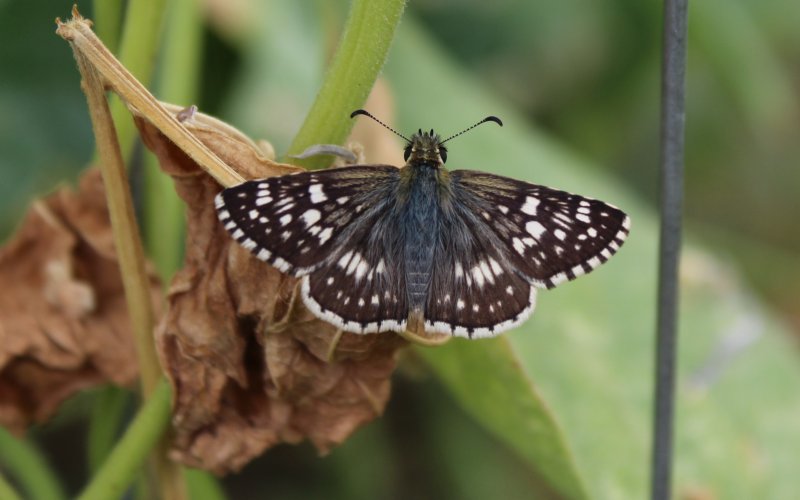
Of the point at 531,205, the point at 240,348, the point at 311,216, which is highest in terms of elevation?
the point at 531,205

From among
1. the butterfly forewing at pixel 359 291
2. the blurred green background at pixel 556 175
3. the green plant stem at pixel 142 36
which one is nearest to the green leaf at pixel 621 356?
the blurred green background at pixel 556 175

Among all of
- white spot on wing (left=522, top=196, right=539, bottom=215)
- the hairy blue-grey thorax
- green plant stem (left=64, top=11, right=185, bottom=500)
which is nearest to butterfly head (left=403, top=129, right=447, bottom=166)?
the hairy blue-grey thorax

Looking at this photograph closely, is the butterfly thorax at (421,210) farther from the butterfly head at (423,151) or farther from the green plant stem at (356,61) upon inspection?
the green plant stem at (356,61)

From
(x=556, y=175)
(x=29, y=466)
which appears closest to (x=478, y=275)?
(x=29, y=466)

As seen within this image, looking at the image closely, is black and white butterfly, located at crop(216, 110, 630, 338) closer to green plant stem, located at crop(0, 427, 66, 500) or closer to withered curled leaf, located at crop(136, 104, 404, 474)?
withered curled leaf, located at crop(136, 104, 404, 474)

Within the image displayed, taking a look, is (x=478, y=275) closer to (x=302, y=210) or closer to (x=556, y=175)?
(x=302, y=210)

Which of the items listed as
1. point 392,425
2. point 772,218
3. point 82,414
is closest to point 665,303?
point 392,425
